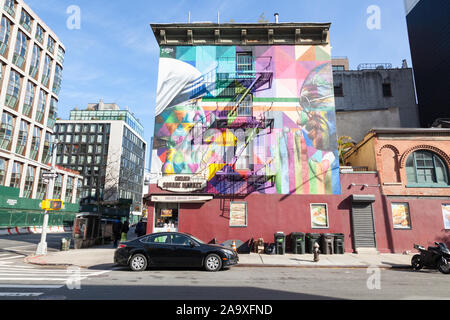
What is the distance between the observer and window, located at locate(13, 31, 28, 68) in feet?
127

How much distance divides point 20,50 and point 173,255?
44.0m

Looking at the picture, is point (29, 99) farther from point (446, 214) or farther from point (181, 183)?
point (446, 214)

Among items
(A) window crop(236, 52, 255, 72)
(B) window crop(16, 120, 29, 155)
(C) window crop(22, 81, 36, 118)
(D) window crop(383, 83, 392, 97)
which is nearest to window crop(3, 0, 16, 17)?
(C) window crop(22, 81, 36, 118)

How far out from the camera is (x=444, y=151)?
17844 mm

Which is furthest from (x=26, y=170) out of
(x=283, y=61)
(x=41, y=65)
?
(x=283, y=61)

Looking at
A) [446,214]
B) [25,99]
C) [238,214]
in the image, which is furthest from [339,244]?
[25,99]

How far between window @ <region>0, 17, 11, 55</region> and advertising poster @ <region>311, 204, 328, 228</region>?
42985 mm

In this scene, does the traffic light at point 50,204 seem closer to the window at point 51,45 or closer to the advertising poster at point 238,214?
the advertising poster at point 238,214

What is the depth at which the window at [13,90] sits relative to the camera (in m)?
37.7

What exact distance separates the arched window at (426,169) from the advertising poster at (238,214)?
10548mm

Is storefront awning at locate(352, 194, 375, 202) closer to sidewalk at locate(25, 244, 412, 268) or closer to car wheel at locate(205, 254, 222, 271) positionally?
sidewalk at locate(25, 244, 412, 268)

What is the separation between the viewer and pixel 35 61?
4319cm

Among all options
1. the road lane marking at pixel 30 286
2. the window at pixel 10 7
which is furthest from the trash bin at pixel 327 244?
the window at pixel 10 7

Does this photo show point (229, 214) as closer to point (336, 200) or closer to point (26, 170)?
point (336, 200)
